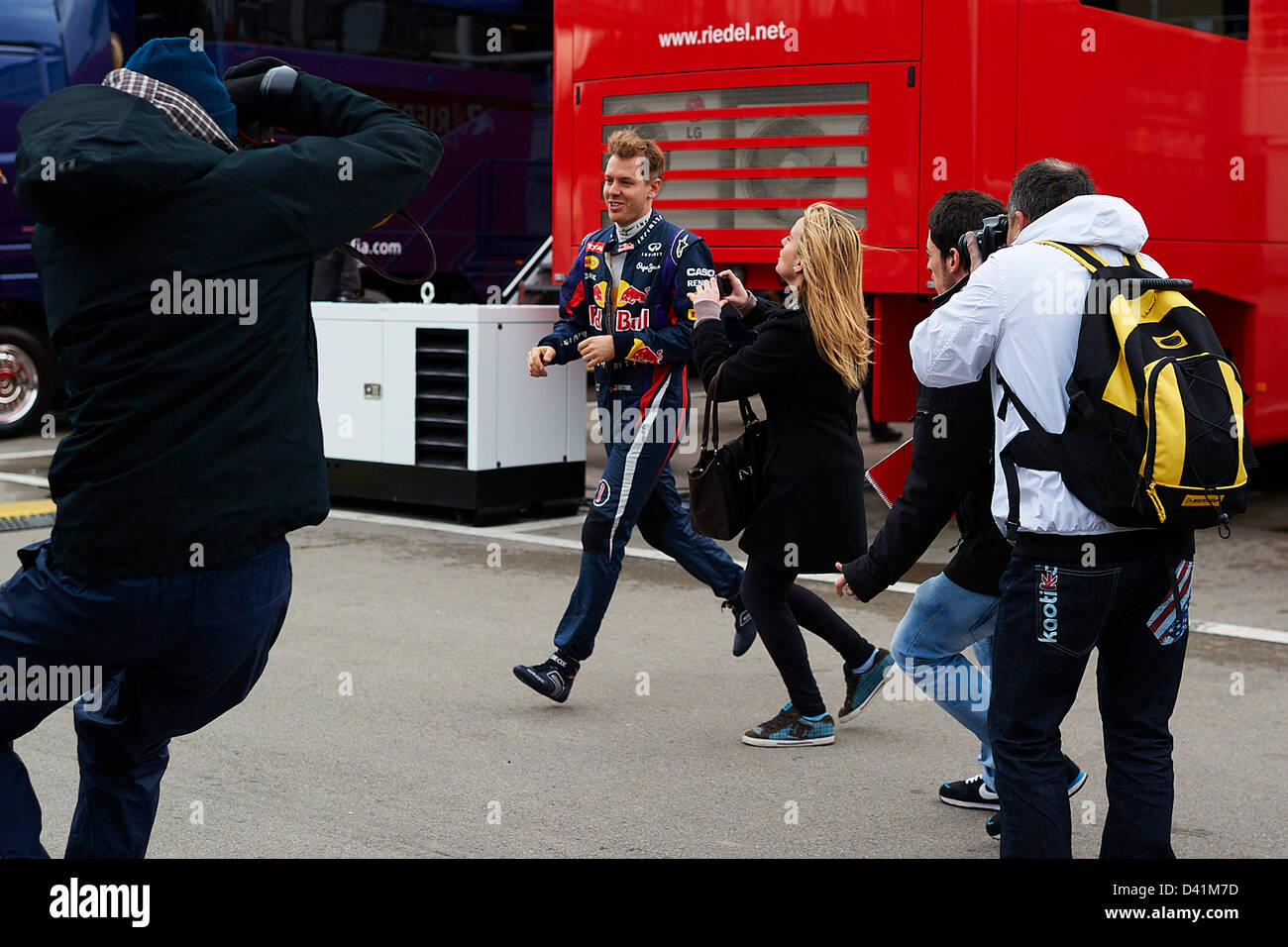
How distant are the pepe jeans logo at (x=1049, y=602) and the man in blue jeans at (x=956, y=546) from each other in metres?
0.53

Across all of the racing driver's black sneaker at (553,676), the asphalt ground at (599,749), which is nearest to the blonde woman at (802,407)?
the asphalt ground at (599,749)

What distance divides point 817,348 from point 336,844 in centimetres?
209

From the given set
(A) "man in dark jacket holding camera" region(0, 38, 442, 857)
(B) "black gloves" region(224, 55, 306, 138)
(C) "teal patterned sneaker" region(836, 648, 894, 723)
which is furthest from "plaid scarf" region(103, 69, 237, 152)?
(C) "teal patterned sneaker" region(836, 648, 894, 723)

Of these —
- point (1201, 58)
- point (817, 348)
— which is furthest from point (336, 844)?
point (1201, 58)

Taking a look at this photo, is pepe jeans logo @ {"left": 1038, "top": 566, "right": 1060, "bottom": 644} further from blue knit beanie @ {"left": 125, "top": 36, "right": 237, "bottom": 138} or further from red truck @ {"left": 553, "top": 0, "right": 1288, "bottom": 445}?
red truck @ {"left": 553, "top": 0, "right": 1288, "bottom": 445}

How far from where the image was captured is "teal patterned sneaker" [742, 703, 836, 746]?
534 cm

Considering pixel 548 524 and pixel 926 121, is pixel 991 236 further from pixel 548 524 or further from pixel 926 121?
pixel 548 524

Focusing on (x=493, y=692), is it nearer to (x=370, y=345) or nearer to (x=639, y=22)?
(x=370, y=345)

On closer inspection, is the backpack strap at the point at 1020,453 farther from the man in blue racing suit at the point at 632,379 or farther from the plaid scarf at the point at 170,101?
the man in blue racing suit at the point at 632,379

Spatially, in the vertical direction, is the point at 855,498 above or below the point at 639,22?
below

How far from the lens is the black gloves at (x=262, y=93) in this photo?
10.3 feet

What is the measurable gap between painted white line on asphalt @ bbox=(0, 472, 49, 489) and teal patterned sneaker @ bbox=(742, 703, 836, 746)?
23.9 feet

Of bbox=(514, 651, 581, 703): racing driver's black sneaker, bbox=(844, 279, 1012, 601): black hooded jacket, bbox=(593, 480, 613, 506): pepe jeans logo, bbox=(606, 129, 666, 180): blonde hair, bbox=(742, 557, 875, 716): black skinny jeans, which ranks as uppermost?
bbox=(606, 129, 666, 180): blonde hair

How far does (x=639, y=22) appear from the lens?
969cm
